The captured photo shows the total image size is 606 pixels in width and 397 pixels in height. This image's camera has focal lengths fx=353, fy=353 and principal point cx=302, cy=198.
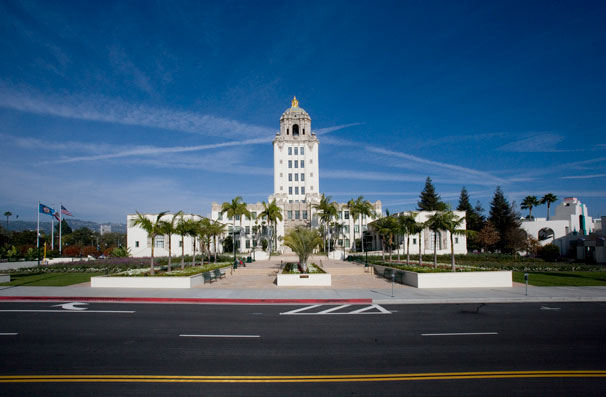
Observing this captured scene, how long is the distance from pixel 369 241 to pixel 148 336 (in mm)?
62260

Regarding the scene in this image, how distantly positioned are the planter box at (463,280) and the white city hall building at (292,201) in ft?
135

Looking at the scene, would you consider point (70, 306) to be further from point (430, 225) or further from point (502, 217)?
point (502, 217)

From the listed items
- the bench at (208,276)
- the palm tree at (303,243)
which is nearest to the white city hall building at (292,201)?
the palm tree at (303,243)

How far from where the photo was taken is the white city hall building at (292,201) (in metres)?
66.9

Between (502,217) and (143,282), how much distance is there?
72500 mm

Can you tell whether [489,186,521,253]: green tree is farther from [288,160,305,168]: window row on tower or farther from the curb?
the curb

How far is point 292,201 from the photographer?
3110 inches

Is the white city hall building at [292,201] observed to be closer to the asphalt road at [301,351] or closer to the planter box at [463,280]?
the planter box at [463,280]

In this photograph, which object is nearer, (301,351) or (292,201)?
(301,351)

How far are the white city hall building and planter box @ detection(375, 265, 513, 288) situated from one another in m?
41.2

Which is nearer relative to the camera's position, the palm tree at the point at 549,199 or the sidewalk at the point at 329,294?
the sidewalk at the point at 329,294

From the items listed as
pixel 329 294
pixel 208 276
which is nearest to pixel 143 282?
pixel 208 276

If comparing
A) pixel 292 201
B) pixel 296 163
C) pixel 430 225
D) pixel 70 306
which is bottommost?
pixel 70 306

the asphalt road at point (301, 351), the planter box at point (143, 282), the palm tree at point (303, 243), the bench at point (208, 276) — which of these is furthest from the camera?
the palm tree at point (303, 243)
